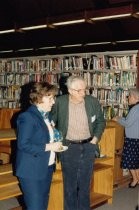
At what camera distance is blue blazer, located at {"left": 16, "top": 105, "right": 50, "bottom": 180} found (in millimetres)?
3105

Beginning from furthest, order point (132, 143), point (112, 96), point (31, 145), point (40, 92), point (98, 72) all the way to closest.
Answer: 1. point (98, 72)
2. point (112, 96)
3. point (132, 143)
4. point (40, 92)
5. point (31, 145)

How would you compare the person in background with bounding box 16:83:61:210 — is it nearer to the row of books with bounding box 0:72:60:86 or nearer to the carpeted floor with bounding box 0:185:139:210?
the carpeted floor with bounding box 0:185:139:210


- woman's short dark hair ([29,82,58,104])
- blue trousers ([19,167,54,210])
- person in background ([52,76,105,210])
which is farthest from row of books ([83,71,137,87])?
blue trousers ([19,167,54,210])

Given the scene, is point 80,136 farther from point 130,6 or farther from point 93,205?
point 130,6

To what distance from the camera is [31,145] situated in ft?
10.2

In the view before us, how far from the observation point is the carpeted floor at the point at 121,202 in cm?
514

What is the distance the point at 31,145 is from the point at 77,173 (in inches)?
48.2

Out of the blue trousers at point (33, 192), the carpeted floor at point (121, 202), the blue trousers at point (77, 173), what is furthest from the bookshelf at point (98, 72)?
the blue trousers at point (33, 192)

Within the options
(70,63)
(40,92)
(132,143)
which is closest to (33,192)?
(40,92)

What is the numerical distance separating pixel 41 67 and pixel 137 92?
3969 mm

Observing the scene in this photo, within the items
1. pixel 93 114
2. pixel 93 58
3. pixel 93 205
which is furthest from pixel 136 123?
pixel 93 58

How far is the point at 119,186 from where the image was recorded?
641 centimetres

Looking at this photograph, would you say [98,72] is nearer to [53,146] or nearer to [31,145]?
[53,146]

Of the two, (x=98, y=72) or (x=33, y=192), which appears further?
(x=98, y=72)
